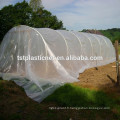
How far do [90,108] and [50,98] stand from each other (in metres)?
1.30

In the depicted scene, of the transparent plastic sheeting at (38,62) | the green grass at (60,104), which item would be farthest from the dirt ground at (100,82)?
the green grass at (60,104)

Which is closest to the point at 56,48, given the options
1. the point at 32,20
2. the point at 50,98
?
the point at 50,98

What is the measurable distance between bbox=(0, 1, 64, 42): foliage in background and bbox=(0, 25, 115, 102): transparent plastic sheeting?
2124 millimetres

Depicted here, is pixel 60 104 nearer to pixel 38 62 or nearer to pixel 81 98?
pixel 81 98

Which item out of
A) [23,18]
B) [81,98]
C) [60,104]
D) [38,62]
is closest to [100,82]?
[81,98]

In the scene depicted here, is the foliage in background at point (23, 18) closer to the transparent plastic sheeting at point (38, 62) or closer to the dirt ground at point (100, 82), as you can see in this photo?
the transparent plastic sheeting at point (38, 62)

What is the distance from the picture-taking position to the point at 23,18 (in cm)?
1527

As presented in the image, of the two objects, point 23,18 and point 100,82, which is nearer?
point 100,82

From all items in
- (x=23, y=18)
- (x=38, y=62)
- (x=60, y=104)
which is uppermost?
(x=23, y=18)

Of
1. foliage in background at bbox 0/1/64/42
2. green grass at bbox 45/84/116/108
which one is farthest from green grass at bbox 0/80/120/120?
foliage in background at bbox 0/1/64/42

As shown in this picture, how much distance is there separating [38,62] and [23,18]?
31.9 feet

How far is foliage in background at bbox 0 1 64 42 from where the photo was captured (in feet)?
34.4

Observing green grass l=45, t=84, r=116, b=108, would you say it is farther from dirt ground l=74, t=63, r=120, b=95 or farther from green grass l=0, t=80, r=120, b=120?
dirt ground l=74, t=63, r=120, b=95

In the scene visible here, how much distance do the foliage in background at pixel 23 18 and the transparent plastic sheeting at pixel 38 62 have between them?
2.12 metres
